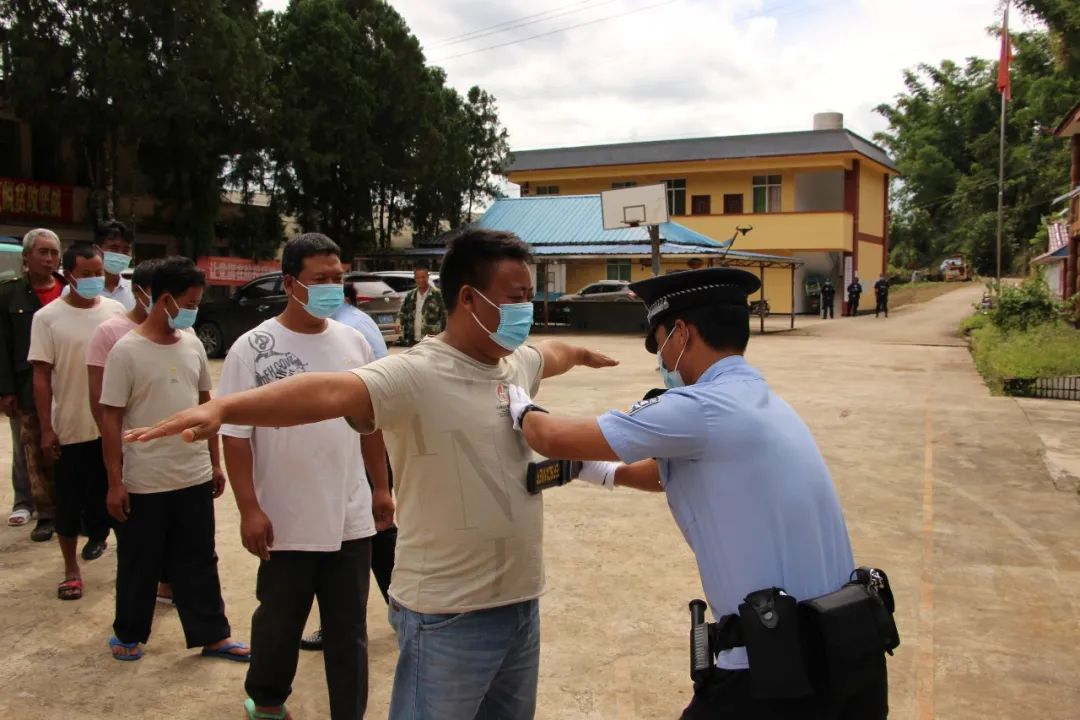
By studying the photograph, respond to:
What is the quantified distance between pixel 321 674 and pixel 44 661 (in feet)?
4.19

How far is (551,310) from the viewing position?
1144 inches

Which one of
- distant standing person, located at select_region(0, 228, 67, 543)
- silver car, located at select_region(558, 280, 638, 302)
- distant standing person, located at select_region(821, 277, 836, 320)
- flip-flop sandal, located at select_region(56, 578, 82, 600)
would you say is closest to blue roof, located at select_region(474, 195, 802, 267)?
silver car, located at select_region(558, 280, 638, 302)

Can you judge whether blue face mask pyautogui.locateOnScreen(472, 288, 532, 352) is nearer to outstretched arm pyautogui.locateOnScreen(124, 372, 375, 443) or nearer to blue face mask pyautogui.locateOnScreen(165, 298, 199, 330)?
outstretched arm pyautogui.locateOnScreen(124, 372, 375, 443)

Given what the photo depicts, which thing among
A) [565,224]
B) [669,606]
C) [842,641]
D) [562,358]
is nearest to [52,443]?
[562,358]

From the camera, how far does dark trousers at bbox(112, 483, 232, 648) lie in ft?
12.8

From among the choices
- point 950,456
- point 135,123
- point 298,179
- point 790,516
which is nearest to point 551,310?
point 298,179

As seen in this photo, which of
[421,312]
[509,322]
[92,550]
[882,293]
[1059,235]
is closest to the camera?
[509,322]

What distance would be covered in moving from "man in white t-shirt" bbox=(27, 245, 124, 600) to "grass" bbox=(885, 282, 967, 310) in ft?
127

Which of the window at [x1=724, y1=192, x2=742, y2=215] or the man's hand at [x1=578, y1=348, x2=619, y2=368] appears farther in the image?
the window at [x1=724, y1=192, x2=742, y2=215]

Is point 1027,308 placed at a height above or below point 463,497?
above

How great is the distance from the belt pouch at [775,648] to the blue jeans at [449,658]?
2.11 feet

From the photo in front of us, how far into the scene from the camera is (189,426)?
1745 mm

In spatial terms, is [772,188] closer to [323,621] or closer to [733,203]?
[733,203]

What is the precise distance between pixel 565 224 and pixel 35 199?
660 inches
